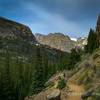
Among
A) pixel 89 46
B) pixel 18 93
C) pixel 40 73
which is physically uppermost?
pixel 89 46

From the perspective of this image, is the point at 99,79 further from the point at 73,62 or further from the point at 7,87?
the point at 73,62

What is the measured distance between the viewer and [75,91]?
56562 mm

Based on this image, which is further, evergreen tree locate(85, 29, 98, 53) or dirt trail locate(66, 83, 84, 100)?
evergreen tree locate(85, 29, 98, 53)

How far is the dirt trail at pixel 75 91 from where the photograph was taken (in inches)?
2047

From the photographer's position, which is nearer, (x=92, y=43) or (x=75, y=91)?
(x=75, y=91)

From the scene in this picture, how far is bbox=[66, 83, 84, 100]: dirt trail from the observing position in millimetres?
52003

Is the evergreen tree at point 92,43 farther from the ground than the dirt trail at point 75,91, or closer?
farther from the ground

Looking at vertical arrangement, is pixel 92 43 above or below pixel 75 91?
above

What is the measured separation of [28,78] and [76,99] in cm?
8470

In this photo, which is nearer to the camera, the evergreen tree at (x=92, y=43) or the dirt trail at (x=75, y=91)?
the dirt trail at (x=75, y=91)

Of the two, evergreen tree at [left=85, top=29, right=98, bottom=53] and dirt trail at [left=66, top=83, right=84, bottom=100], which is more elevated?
evergreen tree at [left=85, top=29, right=98, bottom=53]

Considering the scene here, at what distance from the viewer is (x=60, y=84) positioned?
60281 mm

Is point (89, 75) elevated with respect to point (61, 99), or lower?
elevated

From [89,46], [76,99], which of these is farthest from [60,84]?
[89,46]
